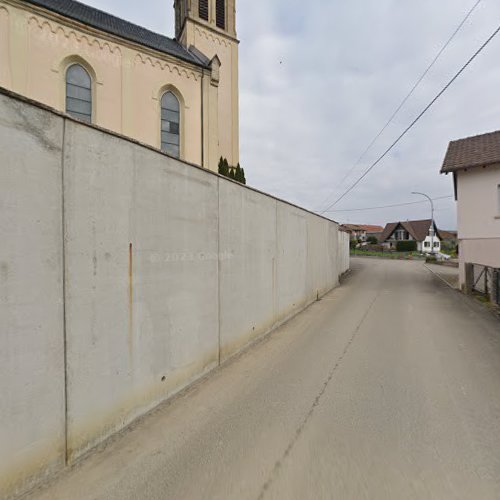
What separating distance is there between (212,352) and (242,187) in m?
3.07

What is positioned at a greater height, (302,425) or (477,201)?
(477,201)

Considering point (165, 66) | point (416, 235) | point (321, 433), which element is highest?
point (165, 66)

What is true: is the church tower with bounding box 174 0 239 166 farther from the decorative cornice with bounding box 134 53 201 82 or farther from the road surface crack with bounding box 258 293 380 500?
the road surface crack with bounding box 258 293 380 500

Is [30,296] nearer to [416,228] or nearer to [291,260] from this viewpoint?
[291,260]

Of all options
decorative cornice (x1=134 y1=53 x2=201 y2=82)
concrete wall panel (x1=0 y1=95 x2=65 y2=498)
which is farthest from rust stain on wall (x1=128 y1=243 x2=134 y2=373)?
decorative cornice (x1=134 y1=53 x2=201 y2=82)

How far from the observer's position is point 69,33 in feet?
34.9

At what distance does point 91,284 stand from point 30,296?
542mm

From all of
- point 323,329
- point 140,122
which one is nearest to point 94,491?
point 323,329

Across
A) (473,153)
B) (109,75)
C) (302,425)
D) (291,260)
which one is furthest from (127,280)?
(473,153)

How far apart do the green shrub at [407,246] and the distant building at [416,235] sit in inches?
106

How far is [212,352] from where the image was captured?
15.5 ft

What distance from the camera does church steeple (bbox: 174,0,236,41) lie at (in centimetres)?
1758

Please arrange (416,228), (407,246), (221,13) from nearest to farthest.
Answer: (221,13) < (407,246) < (416,228)

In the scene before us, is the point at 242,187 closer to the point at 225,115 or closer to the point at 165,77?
the point at 165,77
